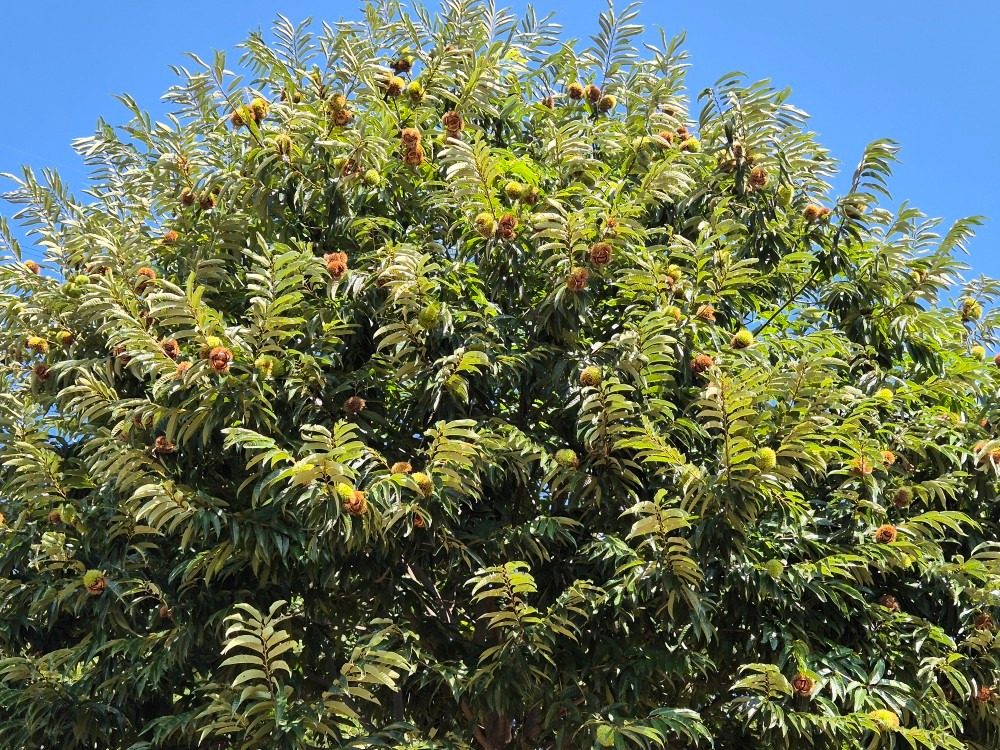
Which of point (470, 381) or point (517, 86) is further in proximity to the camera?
point (517, 86)

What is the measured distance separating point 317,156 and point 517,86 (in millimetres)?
1458

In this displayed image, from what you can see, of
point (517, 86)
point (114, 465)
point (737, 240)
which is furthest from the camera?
point (517, 86)

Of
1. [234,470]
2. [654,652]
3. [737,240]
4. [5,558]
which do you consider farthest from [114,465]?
[737,240]

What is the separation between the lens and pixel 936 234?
239 inches

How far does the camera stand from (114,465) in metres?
4.82

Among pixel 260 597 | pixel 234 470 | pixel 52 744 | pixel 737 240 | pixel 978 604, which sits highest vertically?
pixel 737 240

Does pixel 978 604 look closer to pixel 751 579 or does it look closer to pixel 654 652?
pixel 751 579

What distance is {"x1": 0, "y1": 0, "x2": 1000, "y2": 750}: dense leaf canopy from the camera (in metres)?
4.77

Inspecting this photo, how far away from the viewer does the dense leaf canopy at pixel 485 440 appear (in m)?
4.77

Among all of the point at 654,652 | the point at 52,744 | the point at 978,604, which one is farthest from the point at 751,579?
the point at 52,744

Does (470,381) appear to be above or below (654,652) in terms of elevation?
above

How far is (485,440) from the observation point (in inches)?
193

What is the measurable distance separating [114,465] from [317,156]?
5.87 feet

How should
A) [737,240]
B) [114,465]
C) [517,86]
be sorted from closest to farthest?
1. [114,465]
2. [737,240]
3. [517,86]
